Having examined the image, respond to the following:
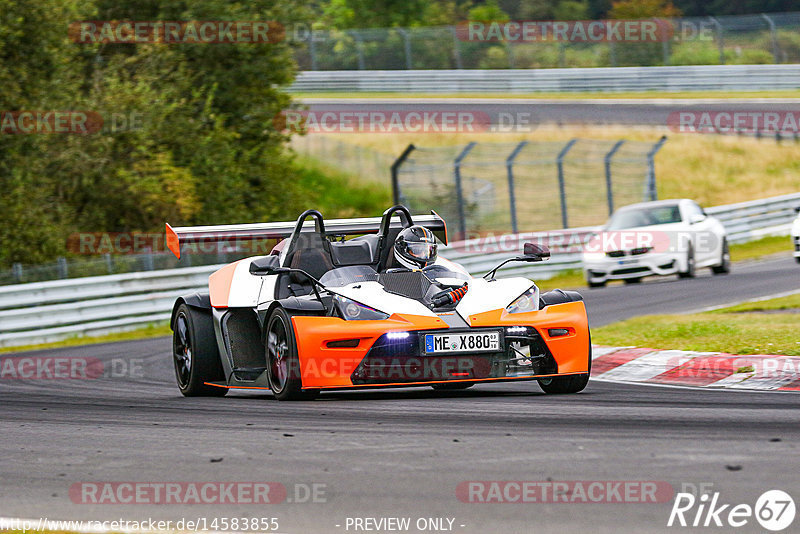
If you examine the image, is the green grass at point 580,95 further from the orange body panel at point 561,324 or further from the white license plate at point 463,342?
the white license plate at point 463,342

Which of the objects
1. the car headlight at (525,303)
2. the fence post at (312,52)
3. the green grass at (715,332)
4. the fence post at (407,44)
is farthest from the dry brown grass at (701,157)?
the car headlight at (525,303)

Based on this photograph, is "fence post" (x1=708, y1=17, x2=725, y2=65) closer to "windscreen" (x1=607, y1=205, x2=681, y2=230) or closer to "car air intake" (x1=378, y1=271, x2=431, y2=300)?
"windscreen" (x1=607, y1=205, x2=681, y2=230)

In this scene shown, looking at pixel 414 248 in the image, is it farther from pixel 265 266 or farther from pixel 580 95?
pixel 580 95

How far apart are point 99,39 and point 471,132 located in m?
15.9

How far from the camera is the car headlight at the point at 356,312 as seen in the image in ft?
29.1

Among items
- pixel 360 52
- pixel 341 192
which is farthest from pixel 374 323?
pixel 360 52

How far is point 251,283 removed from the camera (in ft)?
Answer: 33.3

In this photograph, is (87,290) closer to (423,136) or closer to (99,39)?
(99,39)

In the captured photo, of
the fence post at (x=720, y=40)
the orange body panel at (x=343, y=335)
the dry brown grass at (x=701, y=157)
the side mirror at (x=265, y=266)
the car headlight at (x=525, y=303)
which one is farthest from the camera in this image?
the fence post at (x=720, y=40)

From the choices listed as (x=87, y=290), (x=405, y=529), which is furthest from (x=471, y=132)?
(x=405, y=529)

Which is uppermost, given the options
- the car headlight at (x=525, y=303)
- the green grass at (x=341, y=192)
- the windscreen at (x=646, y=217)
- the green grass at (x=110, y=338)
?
the car headlight at (x=525, y=303)

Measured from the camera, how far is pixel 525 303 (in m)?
9.17

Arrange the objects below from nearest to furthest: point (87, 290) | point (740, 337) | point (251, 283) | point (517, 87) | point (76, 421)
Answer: point (76, 421) → point (251, 283) → point (740, 337) → point (87, 290) → point (517, 87)

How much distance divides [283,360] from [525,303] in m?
1.78
